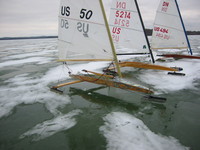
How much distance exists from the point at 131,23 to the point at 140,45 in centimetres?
149

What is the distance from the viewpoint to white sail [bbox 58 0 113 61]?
16.7 feet

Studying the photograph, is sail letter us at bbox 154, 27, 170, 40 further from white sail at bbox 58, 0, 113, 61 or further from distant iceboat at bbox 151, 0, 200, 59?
white sail at bbox 58, 0, 113, 61

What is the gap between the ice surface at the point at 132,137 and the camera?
3.13 metres

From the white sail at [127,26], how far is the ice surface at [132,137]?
566 centimetres

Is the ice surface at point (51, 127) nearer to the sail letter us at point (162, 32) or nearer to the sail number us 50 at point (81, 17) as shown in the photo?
the sail number us 50 at point (81, 17)

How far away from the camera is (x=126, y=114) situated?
4.44 meters

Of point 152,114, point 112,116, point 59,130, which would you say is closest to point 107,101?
point 112,116

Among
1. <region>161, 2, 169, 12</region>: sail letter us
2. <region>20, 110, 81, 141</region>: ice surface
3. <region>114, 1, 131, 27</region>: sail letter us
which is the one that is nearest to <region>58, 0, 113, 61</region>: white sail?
<region>20, 110, 81, 141</region>: ice surface

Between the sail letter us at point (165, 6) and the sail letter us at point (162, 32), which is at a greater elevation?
the sail letter us at point (165, 6)

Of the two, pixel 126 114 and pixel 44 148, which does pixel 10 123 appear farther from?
pixel 126 114

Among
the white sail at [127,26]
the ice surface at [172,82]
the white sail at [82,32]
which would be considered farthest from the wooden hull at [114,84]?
the white sail at [127,26]

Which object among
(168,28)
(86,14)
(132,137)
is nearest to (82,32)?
(86,14)

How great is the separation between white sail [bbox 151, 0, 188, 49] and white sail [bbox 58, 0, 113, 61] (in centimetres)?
779

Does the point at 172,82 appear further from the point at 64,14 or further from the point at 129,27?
the point at 64,14
